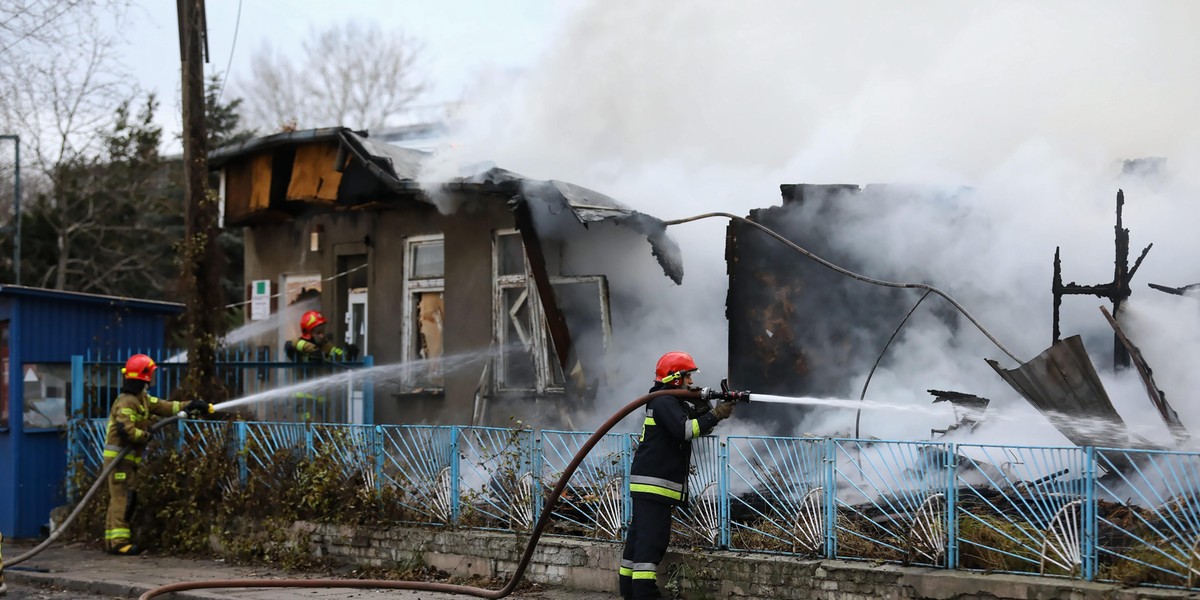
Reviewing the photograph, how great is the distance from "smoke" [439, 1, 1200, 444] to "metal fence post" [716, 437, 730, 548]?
6.08 feet

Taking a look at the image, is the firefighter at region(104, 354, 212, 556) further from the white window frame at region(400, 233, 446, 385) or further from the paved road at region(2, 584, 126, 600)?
the white window frame at region(400, 233, 446, 385)

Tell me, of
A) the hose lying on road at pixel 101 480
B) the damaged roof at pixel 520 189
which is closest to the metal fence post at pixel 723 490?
the damaged roof at pixel 520 189

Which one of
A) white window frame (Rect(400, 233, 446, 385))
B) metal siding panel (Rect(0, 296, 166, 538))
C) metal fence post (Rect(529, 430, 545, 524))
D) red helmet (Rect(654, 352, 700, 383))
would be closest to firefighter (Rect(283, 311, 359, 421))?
white window frame (Rect(400, 233, 446, 385))

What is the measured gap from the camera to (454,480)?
9578mm

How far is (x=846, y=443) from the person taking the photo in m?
8.30

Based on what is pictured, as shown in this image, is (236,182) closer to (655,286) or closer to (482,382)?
(482,382)

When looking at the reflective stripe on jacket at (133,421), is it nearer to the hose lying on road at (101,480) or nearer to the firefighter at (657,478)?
the hose lying on road at (101,480)

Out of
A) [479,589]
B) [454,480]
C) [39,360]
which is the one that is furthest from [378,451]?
[39,360]

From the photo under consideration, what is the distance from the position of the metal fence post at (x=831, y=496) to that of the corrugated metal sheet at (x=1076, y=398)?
1526mm

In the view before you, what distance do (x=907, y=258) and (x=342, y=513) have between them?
5337 millimetres

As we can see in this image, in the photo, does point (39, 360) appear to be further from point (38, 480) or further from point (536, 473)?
point (536, 473)

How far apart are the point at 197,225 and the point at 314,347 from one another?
2.05 m

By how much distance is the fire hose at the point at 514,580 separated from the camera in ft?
25.4

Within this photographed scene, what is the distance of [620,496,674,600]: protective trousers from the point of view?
7625 mm
